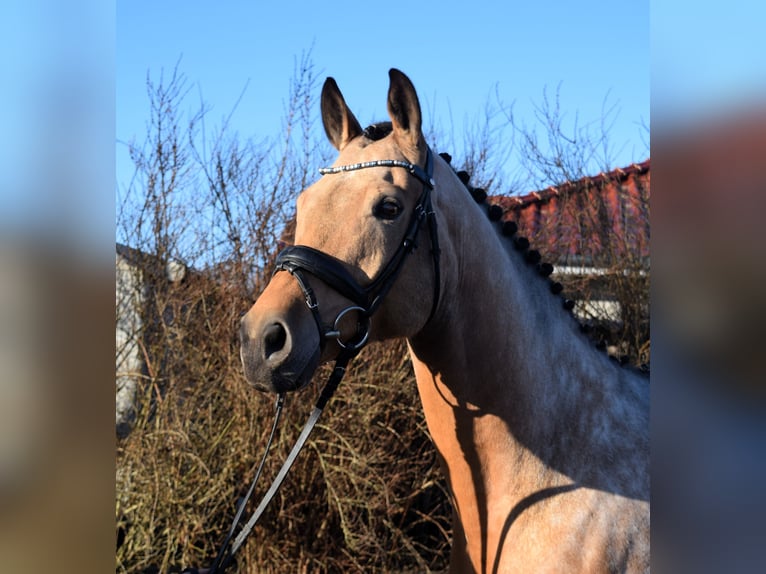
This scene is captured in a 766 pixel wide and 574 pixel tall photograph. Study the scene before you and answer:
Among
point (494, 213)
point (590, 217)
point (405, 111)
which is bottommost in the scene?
point (494, 213)

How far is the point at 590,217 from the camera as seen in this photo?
21.3 feet

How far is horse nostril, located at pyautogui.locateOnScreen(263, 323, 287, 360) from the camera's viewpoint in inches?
77.0

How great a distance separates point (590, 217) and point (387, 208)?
4.68m

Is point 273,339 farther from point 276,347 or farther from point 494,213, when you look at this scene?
point 494,213

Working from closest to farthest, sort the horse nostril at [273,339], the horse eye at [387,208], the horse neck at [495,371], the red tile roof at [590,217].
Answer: the horse nostril at [273,339], the horse eye at [387,208], the horse neck at [495,371], the red tile roof at [590,217]

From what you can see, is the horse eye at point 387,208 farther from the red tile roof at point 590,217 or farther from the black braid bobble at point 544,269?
the red tile roof at point 590,217

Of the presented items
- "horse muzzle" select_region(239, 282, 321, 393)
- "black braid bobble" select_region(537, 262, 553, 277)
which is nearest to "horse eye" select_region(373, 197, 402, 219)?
"horse muzzle" select_region(239, 282, 321, 393)

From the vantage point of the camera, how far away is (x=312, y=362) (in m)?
2.03

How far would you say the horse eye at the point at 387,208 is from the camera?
2217 mm

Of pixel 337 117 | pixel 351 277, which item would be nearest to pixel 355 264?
pixel 351 277

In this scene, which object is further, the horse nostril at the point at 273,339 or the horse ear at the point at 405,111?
the horse ear at the point at 405,111

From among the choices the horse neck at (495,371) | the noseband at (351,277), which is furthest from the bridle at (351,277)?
the horse neck at (495,371)
